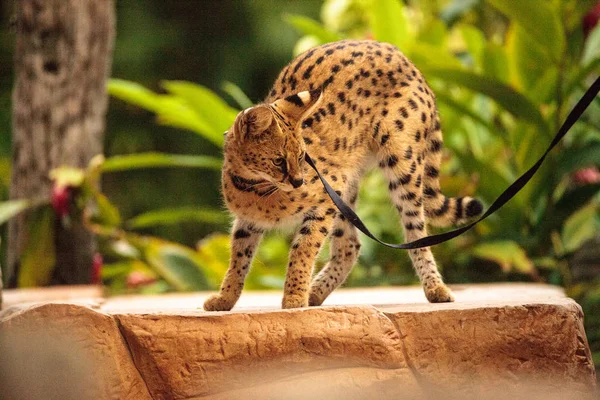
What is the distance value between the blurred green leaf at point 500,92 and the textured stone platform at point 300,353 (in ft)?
8.80

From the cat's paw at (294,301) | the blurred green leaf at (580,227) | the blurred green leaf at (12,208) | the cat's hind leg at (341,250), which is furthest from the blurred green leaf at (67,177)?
the blurred green leaf at (580,227)

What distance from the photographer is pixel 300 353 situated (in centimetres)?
342

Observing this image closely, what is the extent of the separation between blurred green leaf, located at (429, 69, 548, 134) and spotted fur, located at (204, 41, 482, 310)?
181 centimetres

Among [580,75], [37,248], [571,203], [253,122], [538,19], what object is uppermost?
[538,19]

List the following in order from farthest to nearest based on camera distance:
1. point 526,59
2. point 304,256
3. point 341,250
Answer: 1. point 526,59
2. point 341,250
3. point 304,256

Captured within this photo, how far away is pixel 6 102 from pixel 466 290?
8749 millimetres

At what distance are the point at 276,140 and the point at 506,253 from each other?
10.9 feet

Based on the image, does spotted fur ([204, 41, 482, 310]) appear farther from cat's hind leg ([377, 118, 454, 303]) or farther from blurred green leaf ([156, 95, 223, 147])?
blurred green leaf ([156, 95, 223, 147])

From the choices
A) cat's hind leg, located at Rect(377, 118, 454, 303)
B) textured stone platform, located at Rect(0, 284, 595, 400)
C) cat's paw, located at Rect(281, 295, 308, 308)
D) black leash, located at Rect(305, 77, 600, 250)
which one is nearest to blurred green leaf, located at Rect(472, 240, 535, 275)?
cat's hind leg, located at Rect(377, 118, 454, 303)

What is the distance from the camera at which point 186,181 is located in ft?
40.9

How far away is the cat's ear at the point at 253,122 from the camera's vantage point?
334cm

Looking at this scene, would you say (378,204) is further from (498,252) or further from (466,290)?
(466,290)

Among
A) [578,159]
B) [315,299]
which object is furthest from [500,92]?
[315,299]

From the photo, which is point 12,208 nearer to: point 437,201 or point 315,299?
point 315,299
